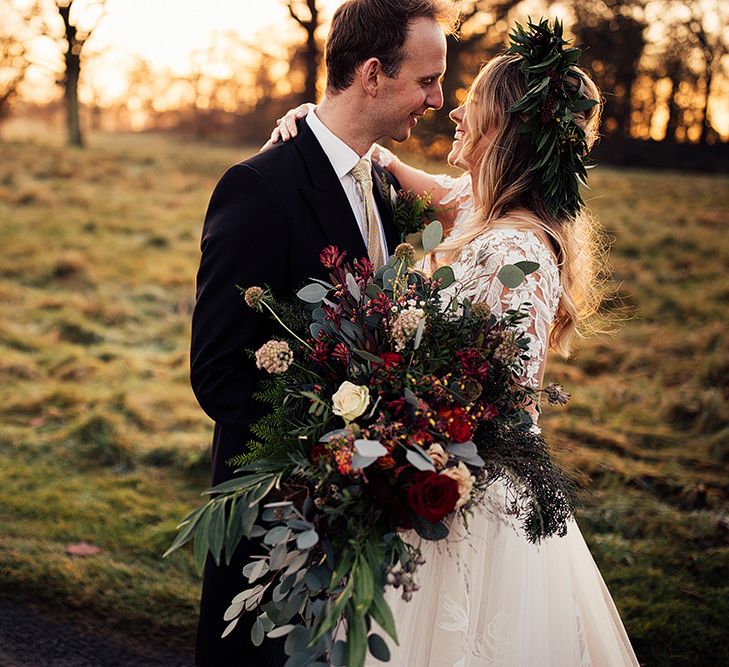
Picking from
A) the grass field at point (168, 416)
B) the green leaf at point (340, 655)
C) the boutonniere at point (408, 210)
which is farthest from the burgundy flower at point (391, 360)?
the boutonniere at point (408, 210)

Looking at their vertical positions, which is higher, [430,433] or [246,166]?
[246,166]

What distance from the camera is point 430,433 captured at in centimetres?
182

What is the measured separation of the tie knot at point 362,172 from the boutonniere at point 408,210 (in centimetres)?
24

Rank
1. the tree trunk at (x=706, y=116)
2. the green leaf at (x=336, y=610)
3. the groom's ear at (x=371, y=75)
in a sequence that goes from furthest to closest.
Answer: the tree trunk at (x=706, y=116) → the groom's ear at (x=371, y=75) → the green leaf at (x=336, y=610)

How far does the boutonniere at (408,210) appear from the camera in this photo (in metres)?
2.92

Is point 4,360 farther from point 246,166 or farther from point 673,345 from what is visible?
point 673,345

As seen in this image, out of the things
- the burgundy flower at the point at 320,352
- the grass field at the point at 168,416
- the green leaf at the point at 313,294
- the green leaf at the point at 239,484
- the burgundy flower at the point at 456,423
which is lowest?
the grass field at the point at 168,416

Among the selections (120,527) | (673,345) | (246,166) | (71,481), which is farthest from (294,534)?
(673,345)

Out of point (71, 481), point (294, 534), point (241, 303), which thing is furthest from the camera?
point (71, 481)

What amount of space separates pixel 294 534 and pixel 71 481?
12.1 ft

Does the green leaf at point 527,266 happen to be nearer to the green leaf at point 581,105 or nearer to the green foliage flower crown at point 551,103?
the green foliage flower crown at point 551,103

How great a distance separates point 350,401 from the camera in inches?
70.3

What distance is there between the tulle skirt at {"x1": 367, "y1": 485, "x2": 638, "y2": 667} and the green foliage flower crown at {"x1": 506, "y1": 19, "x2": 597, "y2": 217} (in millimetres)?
1095

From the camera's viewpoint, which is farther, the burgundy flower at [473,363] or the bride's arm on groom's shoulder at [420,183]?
the bride's arm on groom's shoulder at [420,183]
